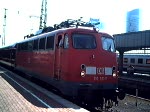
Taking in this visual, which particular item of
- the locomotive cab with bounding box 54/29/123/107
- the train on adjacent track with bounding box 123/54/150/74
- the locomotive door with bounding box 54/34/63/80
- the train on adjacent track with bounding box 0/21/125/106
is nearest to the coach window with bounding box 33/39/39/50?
the train on adjacent track with bounding box 0/21/125/106

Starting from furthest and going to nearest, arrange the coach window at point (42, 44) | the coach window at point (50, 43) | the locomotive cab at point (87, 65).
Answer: the coach window at point (42, 44)
the coach window at point (50, 43)
the locomotive cab at point (87, 65)

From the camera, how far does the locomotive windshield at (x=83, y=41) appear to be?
13.0m

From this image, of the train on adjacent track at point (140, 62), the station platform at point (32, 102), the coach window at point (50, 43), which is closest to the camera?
the station platform at point (32, 102)

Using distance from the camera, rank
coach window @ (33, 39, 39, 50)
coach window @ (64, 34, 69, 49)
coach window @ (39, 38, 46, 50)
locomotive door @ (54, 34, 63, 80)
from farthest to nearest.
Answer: coach window @ (33, 39, 39, 50) → coach window @ (39, 38, 46, 50) → locomotive door @ (54, 34, 63, 80) → coach window @ (64, 34, 69, 49)

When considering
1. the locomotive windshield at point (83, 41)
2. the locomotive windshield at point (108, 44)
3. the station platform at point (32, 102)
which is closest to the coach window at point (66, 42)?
the locomotive windshield at point (83, 41)

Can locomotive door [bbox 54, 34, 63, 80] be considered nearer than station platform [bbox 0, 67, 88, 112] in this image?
No

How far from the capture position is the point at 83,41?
43.3 feet

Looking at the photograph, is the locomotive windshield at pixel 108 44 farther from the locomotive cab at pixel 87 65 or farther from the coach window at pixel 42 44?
the coach window at pixel 42 44

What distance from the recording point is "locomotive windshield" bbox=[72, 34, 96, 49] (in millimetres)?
12999

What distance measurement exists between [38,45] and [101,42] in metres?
5.32

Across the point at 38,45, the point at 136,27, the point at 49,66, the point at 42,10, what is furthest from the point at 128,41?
the point at 49,66

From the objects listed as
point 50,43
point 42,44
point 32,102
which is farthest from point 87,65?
point 42,44

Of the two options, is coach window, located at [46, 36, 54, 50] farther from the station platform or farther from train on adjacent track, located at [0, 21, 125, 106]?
the station platform

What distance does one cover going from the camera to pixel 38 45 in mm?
17812
